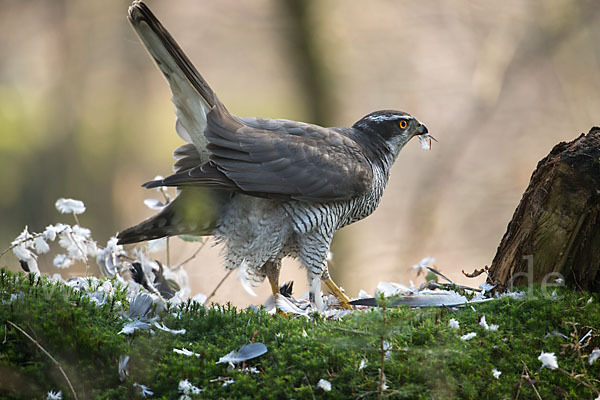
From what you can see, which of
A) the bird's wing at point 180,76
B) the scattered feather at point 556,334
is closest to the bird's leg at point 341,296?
the bird's wing at point 180,76

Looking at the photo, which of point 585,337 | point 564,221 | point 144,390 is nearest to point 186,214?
point 144,390

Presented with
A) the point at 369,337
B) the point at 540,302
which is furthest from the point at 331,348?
the point at 540,302

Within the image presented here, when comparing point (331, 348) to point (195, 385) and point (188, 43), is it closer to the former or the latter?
point (195, 385)

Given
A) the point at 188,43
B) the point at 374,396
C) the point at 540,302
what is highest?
the point at 188,43

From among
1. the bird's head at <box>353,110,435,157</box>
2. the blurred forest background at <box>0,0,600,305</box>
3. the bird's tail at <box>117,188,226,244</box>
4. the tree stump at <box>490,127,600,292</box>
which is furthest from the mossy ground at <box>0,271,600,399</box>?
the blurred forest background at <box>0,0,600,305</box>

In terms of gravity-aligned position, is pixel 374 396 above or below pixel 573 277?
below

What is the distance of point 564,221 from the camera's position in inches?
118

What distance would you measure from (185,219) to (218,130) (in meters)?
0.62

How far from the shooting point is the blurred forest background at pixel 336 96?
22.3ft

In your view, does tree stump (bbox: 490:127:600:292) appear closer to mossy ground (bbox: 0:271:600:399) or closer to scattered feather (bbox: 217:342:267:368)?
mossy ground (bbox: 0:271:600:399)

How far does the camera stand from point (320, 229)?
356 cm

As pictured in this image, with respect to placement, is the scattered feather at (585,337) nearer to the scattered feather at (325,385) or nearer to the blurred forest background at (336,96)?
the scattered feather at (325,385)

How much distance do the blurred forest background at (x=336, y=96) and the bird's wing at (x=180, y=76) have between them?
10.4 feet

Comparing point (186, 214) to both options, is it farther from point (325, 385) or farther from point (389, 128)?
point (325, 385)
